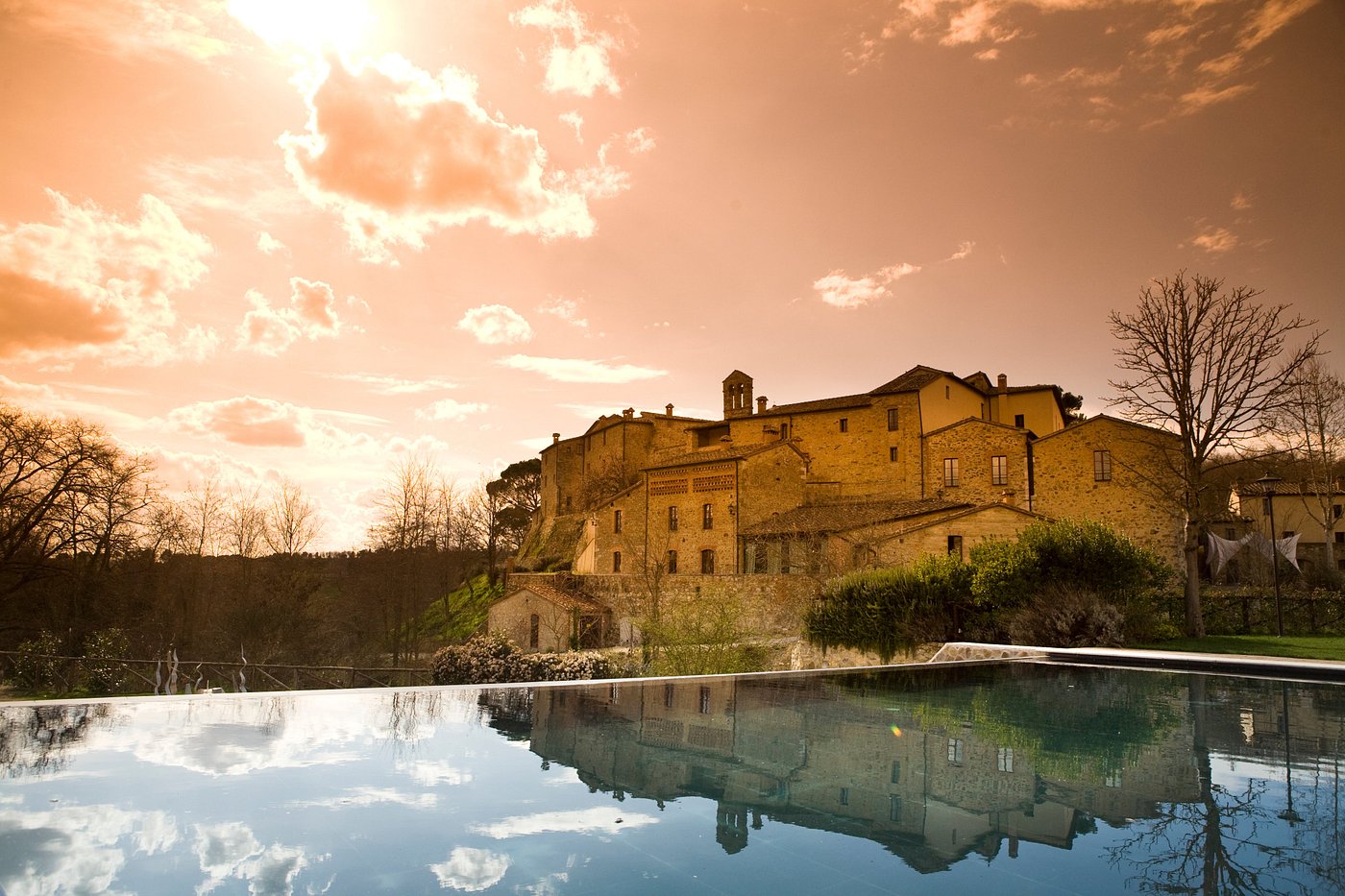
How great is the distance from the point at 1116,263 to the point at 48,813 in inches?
1200

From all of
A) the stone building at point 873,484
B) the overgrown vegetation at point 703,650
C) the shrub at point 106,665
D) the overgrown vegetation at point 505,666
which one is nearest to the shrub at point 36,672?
the shrub at point 106,665

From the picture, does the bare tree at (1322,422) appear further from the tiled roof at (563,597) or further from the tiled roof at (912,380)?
the tiled roof at (563,597)

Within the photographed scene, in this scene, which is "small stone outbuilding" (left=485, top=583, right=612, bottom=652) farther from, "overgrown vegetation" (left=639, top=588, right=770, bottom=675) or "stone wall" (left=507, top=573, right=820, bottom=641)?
"overgrown vegetation" (left=639, top=588, right=770, bottom=675)

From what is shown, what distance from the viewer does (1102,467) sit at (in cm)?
2770

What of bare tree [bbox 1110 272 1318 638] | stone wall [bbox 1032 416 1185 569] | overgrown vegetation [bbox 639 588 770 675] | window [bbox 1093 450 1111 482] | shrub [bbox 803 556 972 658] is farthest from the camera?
window [bbox 1093 450 1111 482]

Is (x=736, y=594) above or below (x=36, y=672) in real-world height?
above

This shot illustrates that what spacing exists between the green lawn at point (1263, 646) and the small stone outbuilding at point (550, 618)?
66.4ft

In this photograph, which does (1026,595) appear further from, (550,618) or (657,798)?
(550,618)

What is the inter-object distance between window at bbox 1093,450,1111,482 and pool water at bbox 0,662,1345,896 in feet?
83.2

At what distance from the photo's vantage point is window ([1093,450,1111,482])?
90.5ft

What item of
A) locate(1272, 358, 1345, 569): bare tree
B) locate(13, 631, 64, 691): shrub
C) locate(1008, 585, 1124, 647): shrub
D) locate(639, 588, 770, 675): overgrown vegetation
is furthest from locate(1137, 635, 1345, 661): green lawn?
locate(13, 631, 64, 691): shrub

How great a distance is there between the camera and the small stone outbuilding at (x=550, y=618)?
96.2 ft

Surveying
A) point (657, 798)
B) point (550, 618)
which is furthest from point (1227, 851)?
point (550, 618)

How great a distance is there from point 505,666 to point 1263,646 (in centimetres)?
1436
